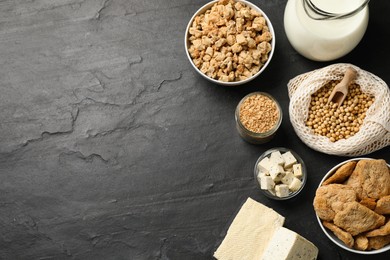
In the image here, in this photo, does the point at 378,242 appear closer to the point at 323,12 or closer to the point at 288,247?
the point at 288,247

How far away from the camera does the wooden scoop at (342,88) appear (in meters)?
1.95

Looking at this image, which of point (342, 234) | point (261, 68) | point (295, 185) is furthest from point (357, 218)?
point (261, 68)

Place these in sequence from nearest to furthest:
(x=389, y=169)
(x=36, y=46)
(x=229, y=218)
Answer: (x=389, y=169) → (x=229, y=218) → (x=36, y=46)

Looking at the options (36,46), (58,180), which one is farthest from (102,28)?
(58,180)

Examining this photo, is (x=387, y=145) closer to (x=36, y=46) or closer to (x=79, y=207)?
(x=79, y=207)

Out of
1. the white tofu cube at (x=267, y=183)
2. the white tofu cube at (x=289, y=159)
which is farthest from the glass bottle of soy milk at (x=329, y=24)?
the white tofu cube at (x=267, y=183)

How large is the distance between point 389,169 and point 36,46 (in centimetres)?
143

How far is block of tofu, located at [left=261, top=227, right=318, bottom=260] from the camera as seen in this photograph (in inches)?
73.2

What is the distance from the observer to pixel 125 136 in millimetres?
2111

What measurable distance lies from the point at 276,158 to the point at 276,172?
6 cm

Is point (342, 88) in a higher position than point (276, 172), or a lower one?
higher

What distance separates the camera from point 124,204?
6.82 feet

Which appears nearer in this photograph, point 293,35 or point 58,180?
point 293,35

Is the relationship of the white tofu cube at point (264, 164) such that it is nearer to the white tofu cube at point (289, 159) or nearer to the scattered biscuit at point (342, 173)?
the white tofu cube at point (289, 159)
